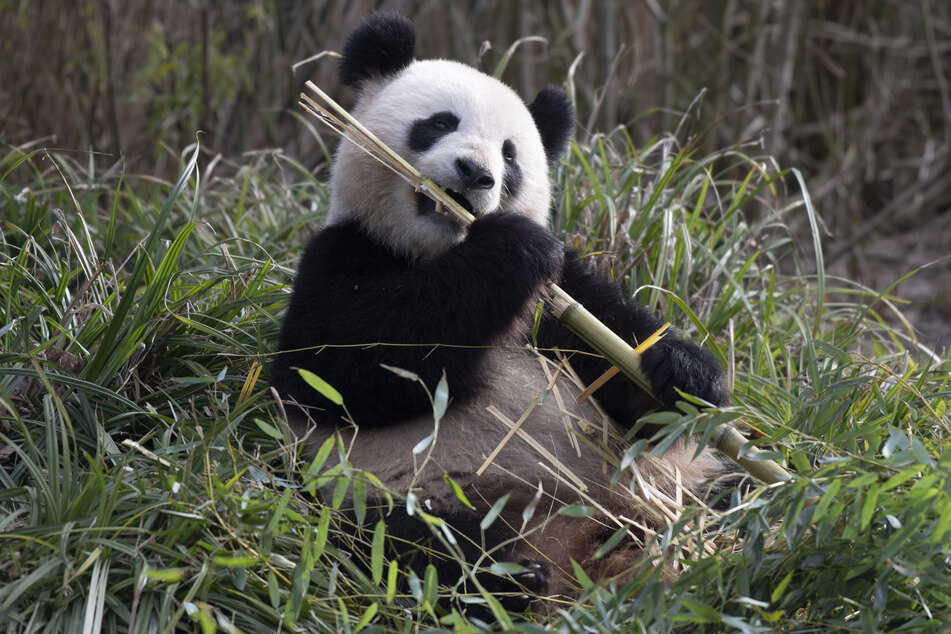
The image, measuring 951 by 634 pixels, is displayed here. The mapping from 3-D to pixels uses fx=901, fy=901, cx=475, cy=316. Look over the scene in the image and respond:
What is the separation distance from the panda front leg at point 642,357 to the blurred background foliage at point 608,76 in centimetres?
250

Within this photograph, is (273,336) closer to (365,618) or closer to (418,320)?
(418,320)

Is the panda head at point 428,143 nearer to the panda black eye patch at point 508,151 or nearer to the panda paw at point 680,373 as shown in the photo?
the panda black eye patch at point 508,151

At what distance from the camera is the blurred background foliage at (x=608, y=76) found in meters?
5.63

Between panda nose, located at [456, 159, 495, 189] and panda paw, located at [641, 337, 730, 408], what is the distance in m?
0.70

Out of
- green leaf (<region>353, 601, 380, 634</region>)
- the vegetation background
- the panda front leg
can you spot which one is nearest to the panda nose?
the panda front leg

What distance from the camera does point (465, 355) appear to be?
2.61 metres

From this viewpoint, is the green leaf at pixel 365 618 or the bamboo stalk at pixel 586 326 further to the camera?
the bamboo stalk at pixel 586 326

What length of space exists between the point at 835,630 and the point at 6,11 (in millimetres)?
5565

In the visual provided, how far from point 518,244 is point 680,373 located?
609 mm

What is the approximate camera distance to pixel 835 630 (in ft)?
6.76

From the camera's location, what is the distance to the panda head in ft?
9.12

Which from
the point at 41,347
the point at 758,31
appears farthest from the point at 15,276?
the point at 758,31

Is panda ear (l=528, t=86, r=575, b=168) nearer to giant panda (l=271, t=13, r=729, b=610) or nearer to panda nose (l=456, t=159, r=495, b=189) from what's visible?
giant panda (l=271, t=13, r=729, b=610)

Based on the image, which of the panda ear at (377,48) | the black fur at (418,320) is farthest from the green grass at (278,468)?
the panda ear at (377,48)
